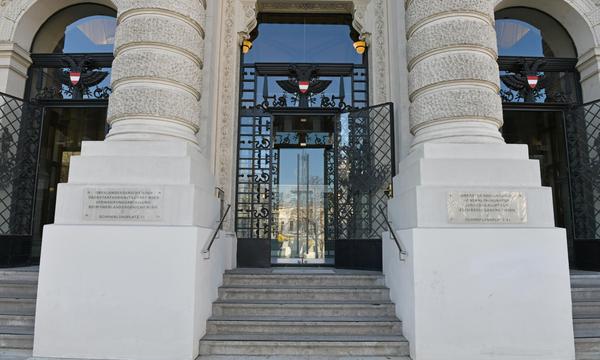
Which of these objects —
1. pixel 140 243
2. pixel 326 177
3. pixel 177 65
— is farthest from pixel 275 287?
pixel 326 177

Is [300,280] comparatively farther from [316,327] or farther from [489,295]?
[489,295]

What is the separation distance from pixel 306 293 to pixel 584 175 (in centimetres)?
616

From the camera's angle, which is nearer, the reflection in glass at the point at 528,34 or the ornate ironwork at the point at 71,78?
the ornate ironwork at the point at 71,78

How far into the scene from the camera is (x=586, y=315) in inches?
207

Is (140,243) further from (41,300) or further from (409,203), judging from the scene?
(409,203)

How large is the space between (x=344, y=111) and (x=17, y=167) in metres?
6.75

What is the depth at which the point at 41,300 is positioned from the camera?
181 inches

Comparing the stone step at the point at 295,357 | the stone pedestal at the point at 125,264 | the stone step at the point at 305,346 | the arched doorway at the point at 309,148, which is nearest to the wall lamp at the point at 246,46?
the arched doorway at the point at 309,148

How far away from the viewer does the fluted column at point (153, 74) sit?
5.43 meters

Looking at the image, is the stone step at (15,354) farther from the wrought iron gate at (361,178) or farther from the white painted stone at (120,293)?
the wrought iron gate at (361,178)

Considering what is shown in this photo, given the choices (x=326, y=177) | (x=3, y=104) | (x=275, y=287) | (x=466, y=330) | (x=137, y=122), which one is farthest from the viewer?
(x=326, y=177)

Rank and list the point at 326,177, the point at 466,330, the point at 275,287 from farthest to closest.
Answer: the point at 326,177
the point at 275,287
the point at 466,330

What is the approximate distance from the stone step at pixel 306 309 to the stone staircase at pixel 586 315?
7.16 feet

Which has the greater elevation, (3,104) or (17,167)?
(3,104)
